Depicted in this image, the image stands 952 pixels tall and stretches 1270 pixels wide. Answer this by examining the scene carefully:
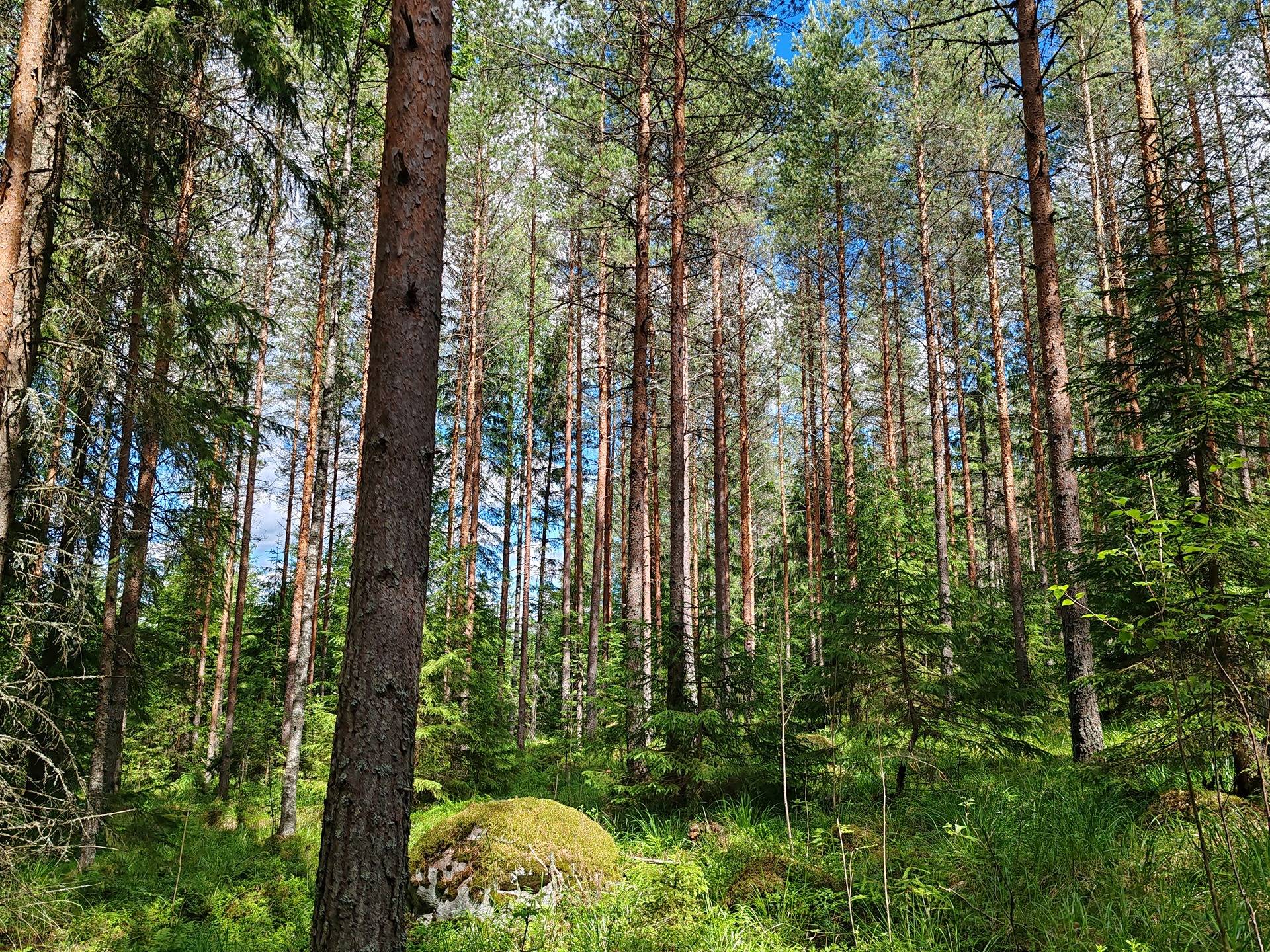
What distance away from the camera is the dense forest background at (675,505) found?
3.99m

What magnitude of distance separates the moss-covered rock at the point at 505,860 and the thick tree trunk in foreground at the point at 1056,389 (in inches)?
194

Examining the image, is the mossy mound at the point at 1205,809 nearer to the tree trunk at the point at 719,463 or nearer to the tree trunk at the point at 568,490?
the tree trunk at the point at 719,463

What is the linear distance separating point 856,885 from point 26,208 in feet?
25.4

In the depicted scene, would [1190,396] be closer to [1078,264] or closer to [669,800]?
[669,800]

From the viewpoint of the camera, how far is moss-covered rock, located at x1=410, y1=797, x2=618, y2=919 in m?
4.65

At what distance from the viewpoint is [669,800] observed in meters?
6.68

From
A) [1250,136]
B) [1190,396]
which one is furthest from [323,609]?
[1250,136]

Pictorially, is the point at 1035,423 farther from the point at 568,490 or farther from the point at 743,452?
the point at 568,490

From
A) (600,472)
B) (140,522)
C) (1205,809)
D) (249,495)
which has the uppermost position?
(600,472)

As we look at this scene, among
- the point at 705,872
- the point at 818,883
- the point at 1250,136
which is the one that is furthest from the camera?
the point at 1250,136

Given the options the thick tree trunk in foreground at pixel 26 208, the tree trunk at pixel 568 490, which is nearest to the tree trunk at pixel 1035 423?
the tree trunk at pixel 568 490

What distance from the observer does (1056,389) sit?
22.2ft

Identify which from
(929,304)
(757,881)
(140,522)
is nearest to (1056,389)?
(757,881)

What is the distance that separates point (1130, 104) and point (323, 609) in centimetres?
2966
